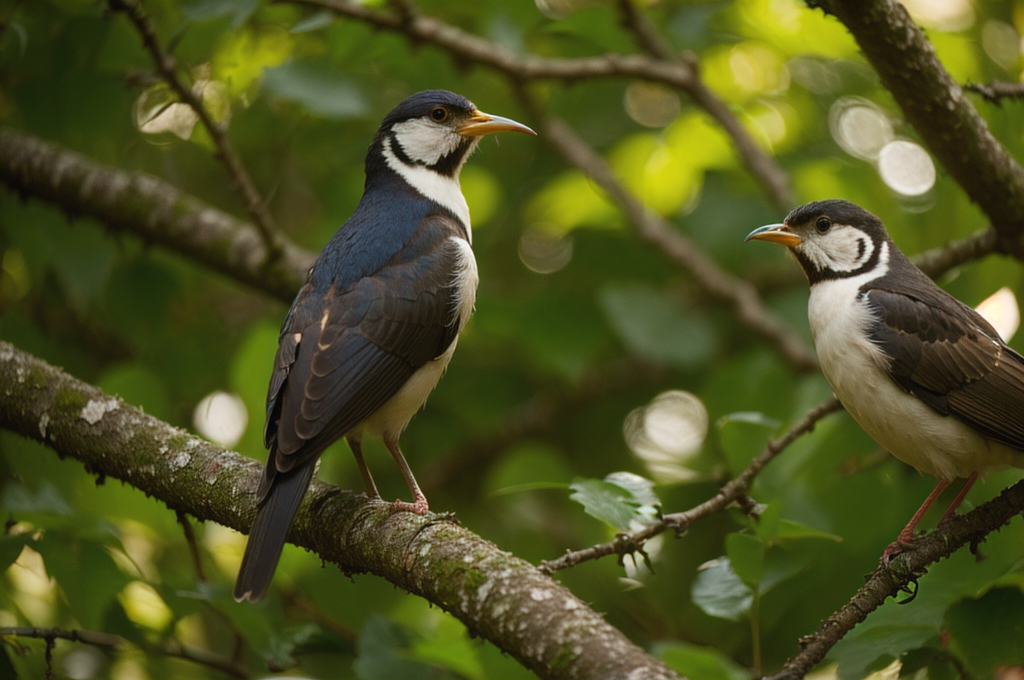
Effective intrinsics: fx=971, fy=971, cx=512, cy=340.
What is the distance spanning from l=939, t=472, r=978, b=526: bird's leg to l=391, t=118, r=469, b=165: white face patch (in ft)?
8.72

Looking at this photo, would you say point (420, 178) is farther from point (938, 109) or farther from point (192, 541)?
point (938, 109)

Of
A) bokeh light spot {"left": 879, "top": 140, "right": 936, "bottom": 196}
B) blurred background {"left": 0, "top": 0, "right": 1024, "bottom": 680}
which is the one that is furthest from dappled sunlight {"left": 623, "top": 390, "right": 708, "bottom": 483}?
bokeh light spot {"left": 879, "top": 140, "right": 936, "bottom": 196}

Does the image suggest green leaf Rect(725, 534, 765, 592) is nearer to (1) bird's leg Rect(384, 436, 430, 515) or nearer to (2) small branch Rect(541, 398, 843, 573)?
(2) small branch Rect(541, 398, 843, 573)

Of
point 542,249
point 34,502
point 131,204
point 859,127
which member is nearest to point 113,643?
point 34,502

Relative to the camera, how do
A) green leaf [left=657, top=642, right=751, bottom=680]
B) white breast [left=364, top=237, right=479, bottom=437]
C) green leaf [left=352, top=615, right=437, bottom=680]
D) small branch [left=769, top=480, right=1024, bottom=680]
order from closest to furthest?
green leaf [left=657, top=642, right=751, bottom=680] → small branch [left=769, top=480, right=1024, bottom=680] → green leaf [left=352, top=615, right=437, bottom=680] → white breast [left=364, top=237, right=479, bottom=437]

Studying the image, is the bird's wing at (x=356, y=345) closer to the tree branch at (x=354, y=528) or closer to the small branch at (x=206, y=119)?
the tree branch at (x=354, y=528)

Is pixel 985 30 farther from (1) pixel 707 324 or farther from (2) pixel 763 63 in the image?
(1) pixel 707 324

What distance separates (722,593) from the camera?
338 centimetres

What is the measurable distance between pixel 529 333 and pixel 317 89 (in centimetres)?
168

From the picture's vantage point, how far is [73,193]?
536 cm

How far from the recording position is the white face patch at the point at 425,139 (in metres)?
4.61

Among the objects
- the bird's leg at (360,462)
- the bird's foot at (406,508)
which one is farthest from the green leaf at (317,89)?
the bird's foot at (406,508)

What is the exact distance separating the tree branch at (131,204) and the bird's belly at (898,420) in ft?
9.53

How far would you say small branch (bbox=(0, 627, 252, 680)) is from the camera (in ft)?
10.6
